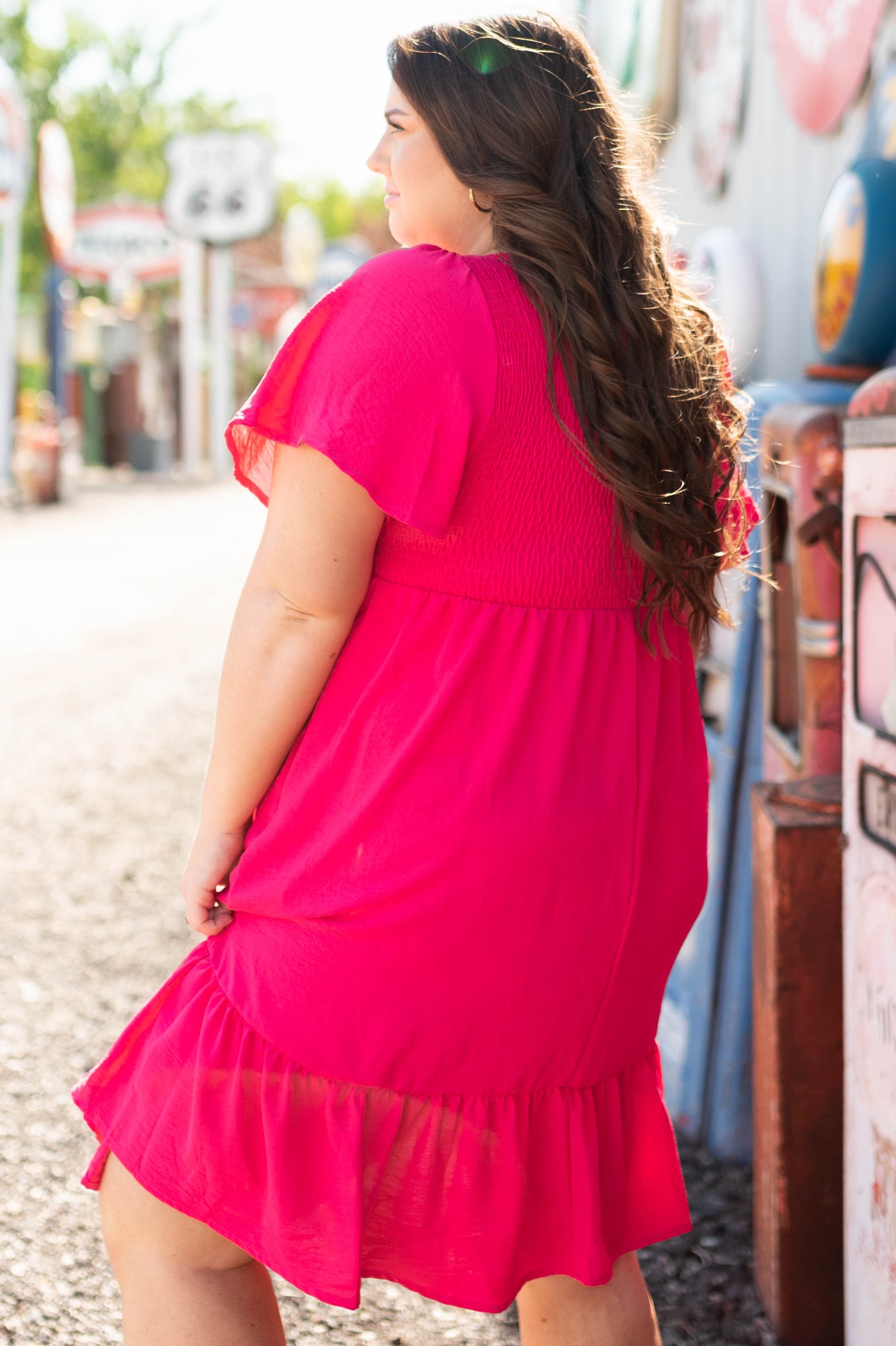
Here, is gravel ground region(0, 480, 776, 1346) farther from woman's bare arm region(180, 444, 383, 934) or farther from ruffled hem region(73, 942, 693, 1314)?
woman's bare arm region(180, 444, 383, 934)

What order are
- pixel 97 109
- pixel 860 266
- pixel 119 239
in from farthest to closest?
pixel 97 109 < pixel 119 239 < pixel 860 266

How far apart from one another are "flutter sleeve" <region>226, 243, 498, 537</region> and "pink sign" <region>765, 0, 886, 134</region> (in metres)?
2.45

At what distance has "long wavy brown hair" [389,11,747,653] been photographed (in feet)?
4.47

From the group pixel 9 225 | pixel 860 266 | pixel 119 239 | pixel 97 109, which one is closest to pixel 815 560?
pixel 860 266

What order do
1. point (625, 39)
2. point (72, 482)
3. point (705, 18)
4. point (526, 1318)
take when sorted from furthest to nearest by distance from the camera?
point (72, 482) < point (625, 39) < point (705, 18) < point (526, 1318)

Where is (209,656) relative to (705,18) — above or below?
below

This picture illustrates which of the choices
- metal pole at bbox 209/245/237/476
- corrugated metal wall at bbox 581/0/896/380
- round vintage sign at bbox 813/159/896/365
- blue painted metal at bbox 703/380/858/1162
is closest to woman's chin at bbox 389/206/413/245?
blue painted metal at bbox 703/380/858/1162

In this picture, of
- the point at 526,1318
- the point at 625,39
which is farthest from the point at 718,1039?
the point at 625,39

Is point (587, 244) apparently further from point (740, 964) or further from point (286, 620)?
point (740, 964)

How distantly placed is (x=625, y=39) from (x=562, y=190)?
5.24 meters

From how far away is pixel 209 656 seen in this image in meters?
7.74

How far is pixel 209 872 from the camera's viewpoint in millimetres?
1511

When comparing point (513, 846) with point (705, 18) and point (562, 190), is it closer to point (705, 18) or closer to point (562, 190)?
point (562, 190)

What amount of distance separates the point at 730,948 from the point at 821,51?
234 centimetres
